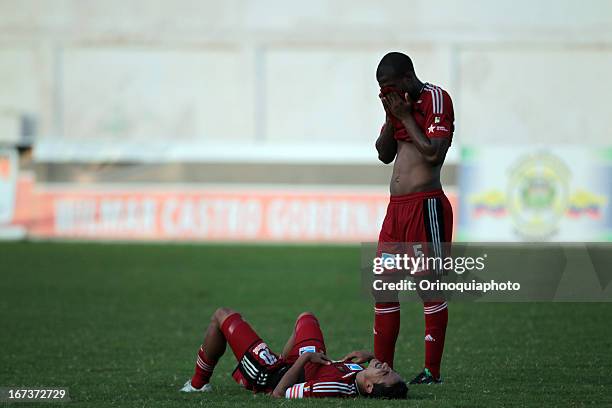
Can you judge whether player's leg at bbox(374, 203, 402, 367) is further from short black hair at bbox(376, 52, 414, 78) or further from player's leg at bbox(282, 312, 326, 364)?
short black hair at bbox(376, 52, 414, 78)

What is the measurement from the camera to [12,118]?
1105 inches

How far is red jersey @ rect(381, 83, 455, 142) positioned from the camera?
8.08 m

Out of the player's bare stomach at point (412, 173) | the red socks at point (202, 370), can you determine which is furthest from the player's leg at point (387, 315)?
the red socks at point (202, 370)

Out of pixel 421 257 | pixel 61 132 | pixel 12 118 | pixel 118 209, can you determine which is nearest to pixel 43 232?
pixel 118 209

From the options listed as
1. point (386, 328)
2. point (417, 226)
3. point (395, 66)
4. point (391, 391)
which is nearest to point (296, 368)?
point (391, 391)

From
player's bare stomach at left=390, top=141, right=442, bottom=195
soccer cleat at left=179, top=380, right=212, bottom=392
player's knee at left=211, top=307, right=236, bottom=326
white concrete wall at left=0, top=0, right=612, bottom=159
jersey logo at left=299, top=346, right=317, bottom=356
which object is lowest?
soccer cleat at left=179, top=380, right=212, bottom=392

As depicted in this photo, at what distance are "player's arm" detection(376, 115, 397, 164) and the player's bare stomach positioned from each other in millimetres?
67

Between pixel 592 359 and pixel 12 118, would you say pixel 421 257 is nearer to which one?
pixel 592 359


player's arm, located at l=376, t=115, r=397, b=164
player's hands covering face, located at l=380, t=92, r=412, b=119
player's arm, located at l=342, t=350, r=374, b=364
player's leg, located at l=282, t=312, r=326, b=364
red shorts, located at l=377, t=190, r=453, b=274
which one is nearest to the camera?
player's arm, located at l=342, t=350, r=374, b=364

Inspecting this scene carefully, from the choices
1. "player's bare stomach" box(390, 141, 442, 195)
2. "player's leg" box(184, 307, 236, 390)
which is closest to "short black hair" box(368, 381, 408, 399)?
"player's leg" box(184, 307, 236, 390)

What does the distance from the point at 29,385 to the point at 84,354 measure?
170cm

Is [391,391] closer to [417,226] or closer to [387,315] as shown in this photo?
[387,315]

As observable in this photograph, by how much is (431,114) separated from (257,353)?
6.70ft

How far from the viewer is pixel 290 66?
30125mm
